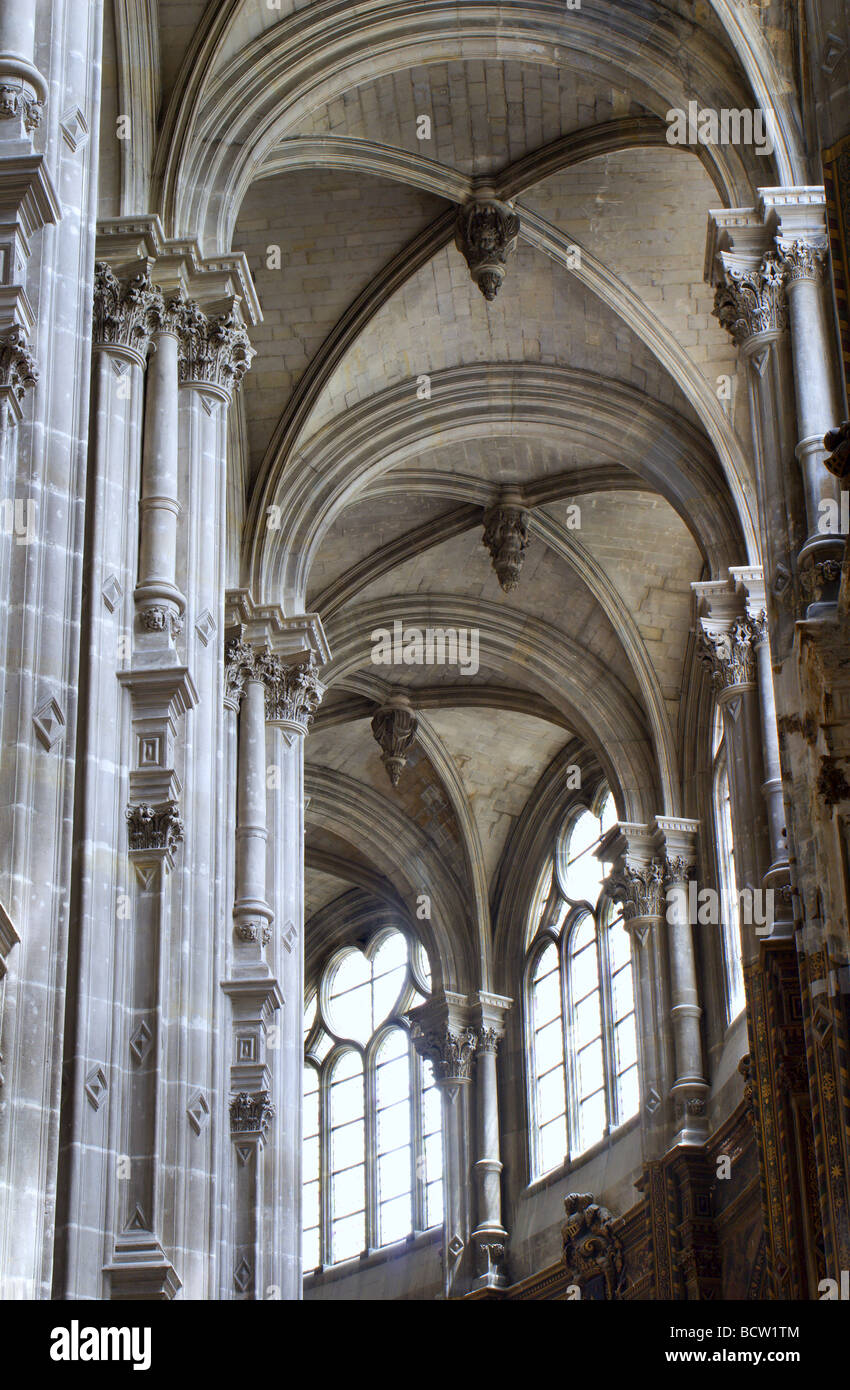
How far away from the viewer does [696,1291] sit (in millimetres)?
21016

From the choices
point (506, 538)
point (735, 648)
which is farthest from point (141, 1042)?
point (506, 538)

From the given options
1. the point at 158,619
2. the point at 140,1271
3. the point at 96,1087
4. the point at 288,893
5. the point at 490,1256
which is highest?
the point at 288,893

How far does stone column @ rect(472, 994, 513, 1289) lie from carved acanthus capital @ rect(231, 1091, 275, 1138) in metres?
8.79

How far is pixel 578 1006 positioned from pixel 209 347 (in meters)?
13.1

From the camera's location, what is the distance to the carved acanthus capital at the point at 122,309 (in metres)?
15.2

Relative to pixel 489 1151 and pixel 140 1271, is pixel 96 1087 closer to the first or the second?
pixel 140 1271

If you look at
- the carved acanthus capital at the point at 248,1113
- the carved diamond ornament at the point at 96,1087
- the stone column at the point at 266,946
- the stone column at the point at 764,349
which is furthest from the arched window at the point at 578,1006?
the carved diamond ornament at the point at 96,1087

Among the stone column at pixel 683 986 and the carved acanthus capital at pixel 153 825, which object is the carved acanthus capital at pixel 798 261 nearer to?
the carved acanthus capital at pixel 153 825

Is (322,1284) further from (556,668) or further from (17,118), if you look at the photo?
(17,118)

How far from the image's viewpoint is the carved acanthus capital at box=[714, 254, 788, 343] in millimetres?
15250

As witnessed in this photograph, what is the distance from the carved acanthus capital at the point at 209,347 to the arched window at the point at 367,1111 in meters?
14.7

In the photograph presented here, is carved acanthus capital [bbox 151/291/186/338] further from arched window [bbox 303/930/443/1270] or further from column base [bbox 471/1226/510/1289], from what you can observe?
arched window [bbox 303/930/443/1270]

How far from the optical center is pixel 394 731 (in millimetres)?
27188
